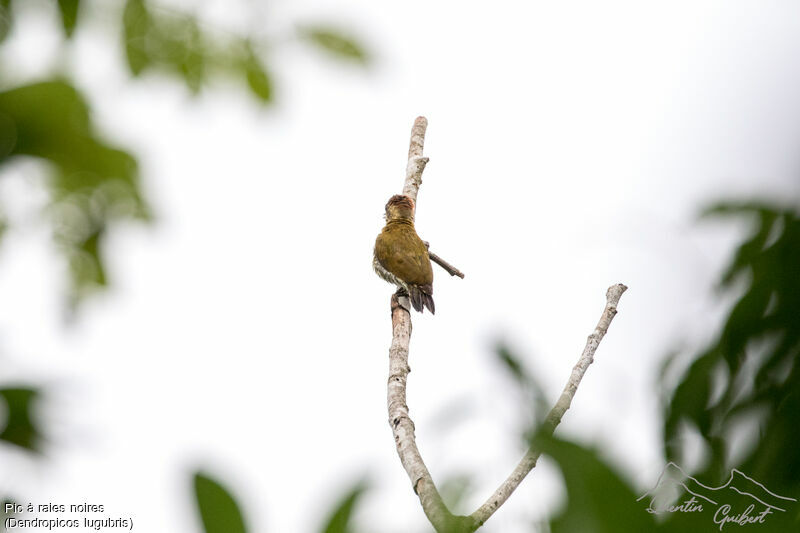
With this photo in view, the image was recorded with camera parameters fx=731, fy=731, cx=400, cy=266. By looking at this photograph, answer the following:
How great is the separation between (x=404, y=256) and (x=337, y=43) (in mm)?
3855

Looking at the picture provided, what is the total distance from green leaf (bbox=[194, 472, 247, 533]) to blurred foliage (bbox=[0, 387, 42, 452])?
0.17 meters

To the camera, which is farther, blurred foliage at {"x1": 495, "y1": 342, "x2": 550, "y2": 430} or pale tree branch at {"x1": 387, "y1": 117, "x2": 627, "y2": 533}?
pale tree branch at {"x1": 387, "y1": 117, "x2": 627, "y2": 533}

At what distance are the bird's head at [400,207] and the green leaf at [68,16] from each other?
404 cm

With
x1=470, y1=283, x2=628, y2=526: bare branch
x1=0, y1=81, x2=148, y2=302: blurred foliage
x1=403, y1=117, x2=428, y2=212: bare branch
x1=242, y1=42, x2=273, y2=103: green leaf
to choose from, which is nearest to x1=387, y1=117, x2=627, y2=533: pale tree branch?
x1=470, y1=283, x2=628, y2=526: bare branch

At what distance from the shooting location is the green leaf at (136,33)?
2.75ft

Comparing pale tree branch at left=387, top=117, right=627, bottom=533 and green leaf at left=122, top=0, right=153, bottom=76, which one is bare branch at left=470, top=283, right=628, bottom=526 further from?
green leaf at left=122, top=0, right=153, bottom=76

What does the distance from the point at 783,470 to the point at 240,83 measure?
742 mm

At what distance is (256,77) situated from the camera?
924mm

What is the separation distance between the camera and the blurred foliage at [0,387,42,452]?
59 cm

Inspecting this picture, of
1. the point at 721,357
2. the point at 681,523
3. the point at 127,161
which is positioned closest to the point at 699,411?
the point at 721,357

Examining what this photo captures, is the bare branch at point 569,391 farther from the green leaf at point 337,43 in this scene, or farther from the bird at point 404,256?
the bird at point 404,256

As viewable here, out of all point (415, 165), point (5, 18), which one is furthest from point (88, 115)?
point (415, 165)

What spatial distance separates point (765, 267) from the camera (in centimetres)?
78

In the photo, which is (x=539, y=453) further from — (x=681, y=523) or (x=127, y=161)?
(x=127, y=161)
